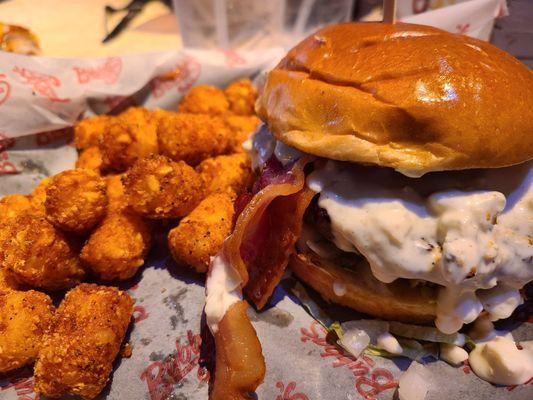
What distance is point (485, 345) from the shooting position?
1.69 metres

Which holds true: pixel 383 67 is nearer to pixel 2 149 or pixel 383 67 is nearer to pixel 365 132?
pixel 365 132

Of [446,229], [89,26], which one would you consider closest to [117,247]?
[446,229]

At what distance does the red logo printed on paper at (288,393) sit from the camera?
157 cm

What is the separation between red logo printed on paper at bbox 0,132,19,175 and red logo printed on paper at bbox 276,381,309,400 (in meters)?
1.80

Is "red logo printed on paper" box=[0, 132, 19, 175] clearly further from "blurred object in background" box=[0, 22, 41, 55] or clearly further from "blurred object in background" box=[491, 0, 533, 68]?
"blurred object in background" box=[491, 0, 533, 68]

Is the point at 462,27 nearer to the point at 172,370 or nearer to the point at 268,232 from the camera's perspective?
the point at 268,232

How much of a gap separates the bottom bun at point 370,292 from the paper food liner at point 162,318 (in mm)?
115

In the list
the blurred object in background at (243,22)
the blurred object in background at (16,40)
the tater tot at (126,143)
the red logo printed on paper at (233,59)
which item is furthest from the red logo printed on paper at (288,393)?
the blurred object in background at (243,22)

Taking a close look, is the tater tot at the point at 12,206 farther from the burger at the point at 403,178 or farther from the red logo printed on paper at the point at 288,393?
the red logo printed on paper at the point at 288,393

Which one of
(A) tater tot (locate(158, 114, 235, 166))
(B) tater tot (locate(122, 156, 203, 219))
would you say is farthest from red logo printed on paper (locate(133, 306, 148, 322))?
(A) tater tot (locate(158, 114, 235, 166))

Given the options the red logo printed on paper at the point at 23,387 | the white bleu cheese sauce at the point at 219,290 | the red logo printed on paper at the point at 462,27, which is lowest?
the red logo printed on paper at the point at 23,387

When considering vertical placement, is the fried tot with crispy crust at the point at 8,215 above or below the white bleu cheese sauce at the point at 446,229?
below

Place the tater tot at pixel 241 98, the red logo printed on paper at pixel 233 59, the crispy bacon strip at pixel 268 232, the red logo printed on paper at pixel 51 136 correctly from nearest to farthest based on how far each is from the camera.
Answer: the crispy bacon strip at pixel 268 232 → the red logo printed on paper at pixel 51 136 → the tater tot at pixel 241 98 → the red logo printed on paper at pixel 233 59

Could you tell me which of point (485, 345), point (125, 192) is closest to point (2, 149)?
point (125, 192)
